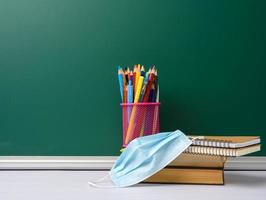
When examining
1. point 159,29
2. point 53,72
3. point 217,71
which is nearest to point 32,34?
point 53,72

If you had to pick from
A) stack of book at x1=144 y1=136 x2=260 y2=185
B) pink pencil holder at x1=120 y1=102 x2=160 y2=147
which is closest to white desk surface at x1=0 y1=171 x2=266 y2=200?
stack of book at x1=144 y1=136 x2=260 y2=185

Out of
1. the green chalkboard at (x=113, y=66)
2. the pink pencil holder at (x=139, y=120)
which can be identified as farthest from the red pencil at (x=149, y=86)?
the green chalkboard at (x=113, y=66)

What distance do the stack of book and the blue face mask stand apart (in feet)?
0.10

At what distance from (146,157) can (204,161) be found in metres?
0.12

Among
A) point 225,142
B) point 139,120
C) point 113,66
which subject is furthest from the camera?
point 113,66

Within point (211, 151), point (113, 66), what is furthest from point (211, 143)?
point (113, 66)

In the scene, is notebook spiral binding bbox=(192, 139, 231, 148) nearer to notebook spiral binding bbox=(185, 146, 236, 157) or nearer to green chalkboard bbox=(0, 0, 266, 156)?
notebook spiral binding bbox=(185, 146, 236, 157)

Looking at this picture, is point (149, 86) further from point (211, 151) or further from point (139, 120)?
point (211, 151)

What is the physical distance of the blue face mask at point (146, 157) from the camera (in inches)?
27.7

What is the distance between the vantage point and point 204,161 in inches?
27.8

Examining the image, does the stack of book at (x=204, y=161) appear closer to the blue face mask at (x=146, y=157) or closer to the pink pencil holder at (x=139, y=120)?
the blue face mask at (x=146, y=157)

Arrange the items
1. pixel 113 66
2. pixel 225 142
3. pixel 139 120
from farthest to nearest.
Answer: pixel 113 66
pixel 139 120
pixel 225 142

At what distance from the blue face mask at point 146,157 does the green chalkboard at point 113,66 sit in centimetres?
23

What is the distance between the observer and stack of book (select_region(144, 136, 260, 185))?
0.68 m
